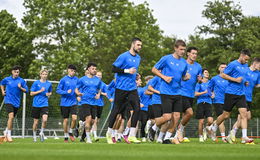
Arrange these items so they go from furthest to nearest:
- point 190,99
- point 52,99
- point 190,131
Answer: point 190,131
point 52,99
point 190,99

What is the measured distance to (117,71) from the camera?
14539mm

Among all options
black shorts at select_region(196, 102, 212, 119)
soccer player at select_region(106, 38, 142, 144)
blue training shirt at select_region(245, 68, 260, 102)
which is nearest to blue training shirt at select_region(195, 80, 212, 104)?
black shorts at select_region(196, 102, 212, 119)

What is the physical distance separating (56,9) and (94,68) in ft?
125

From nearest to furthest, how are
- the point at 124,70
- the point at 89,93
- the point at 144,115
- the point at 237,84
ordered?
the point at 124,70, the point at 237,84, the point at 89,93, the point at 144,115

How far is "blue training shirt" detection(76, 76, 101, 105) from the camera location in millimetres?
17234

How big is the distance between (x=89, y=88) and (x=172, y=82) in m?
4.03

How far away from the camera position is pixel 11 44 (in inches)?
2151

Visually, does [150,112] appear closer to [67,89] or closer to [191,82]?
[67,89]

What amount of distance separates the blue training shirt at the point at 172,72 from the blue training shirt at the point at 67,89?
18.5 ft

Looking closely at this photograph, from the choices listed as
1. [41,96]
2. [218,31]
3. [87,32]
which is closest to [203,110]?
[41,96]

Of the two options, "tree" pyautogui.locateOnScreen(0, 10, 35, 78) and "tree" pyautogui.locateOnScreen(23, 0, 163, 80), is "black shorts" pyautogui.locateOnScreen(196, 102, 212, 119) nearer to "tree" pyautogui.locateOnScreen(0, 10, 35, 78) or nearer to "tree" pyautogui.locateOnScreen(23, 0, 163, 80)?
"tree" pyautogui.locateOnScreen(23, 0, 163, 80)

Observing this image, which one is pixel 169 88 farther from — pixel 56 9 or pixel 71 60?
pixel 56 9

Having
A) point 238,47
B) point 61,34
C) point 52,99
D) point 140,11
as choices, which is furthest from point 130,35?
point 52,99

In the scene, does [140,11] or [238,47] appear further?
[238,47]
